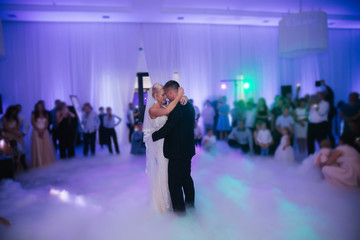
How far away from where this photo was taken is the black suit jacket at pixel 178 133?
8.21 ft

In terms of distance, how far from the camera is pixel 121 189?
13.5 feet

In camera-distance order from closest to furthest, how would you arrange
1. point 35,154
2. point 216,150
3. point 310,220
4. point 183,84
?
point 183,84
point 310,220
point 35,154
point 216,150

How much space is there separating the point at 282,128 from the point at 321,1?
4.04m

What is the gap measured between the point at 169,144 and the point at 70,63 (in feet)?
23.4

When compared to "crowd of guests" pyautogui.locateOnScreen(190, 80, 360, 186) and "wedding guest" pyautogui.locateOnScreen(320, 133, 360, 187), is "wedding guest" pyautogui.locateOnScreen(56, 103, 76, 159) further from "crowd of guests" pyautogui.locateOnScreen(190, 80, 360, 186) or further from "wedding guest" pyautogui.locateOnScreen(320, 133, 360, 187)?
"wedding guest" pyautogui.locateOnScreen(320, 133, 360, 187)

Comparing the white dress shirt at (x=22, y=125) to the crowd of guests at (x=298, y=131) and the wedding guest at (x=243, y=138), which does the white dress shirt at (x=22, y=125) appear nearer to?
the crowd of guests at (x=298, y=131)

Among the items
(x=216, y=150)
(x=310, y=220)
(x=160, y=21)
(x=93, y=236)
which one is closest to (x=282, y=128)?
(x=216, y=150)

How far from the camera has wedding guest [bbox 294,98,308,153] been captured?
624 cm

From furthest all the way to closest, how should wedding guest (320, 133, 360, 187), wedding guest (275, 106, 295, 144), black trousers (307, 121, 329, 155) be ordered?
wedding guest (275, 106, 295, 144) < black trousers (307, 121, 329, 155) < wedding guest (320, 133, 360, 187)

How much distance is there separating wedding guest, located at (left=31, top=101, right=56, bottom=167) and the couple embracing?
3843 millimetres

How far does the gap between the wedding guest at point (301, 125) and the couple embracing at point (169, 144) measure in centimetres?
447

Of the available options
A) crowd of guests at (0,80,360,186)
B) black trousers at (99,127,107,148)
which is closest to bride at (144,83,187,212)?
crowd of guests at (0,80,360,186)

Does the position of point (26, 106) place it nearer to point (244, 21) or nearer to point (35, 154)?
point (35, 154)

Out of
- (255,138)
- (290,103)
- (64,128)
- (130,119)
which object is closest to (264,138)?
(255,138)
